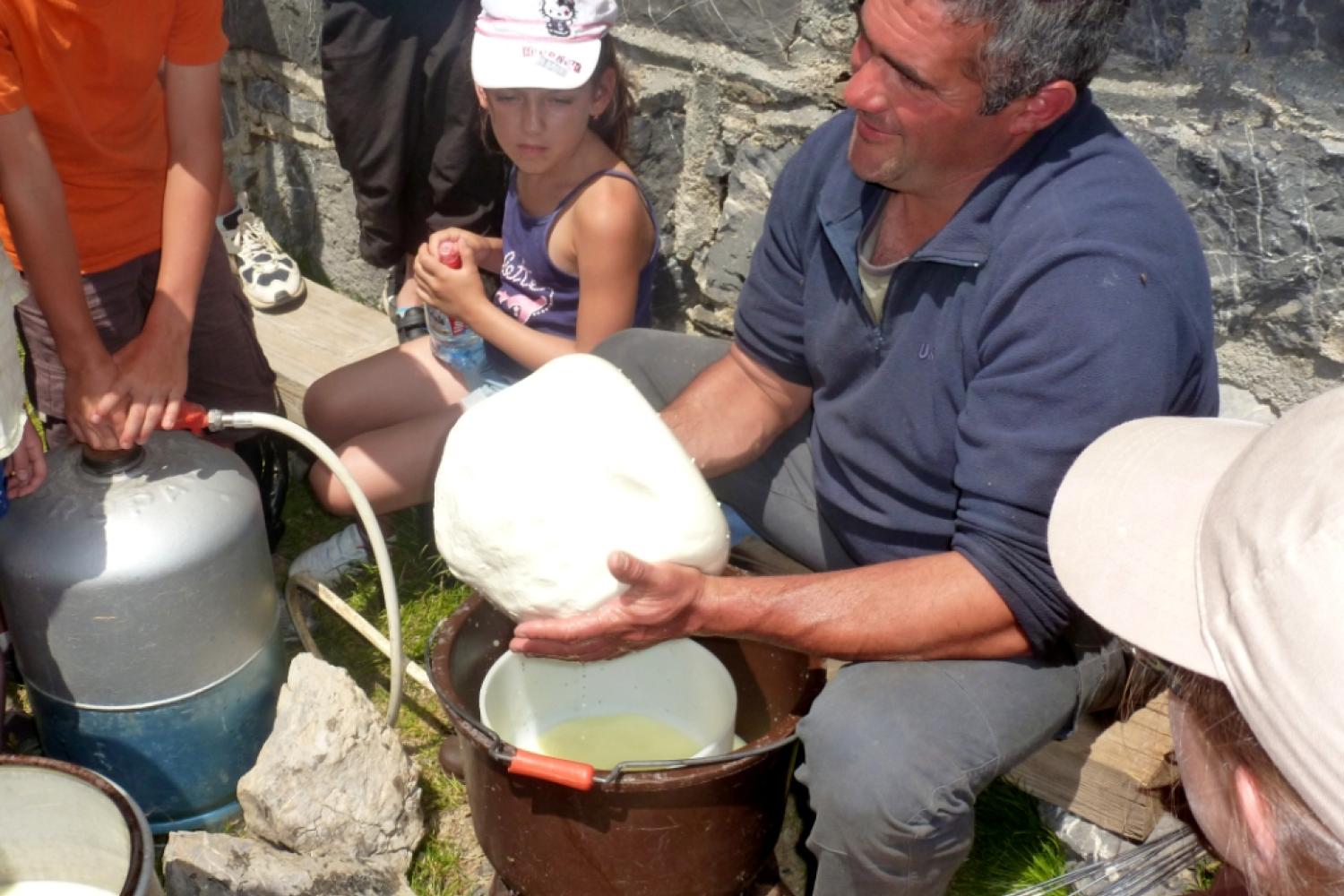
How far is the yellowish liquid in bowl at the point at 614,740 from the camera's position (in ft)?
7.35

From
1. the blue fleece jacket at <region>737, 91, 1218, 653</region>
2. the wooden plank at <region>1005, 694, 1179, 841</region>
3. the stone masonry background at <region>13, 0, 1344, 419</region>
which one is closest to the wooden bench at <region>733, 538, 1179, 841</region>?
the wooden plank at <region>1005, 694, 1179, 841</region>

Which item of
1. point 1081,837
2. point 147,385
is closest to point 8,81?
point 147,385

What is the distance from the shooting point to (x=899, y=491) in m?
2.05

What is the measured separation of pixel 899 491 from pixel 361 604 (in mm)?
1379

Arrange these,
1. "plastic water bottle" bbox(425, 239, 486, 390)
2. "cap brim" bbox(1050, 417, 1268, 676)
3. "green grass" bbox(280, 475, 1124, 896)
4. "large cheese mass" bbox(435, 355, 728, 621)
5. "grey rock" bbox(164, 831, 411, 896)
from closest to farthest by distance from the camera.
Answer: "cap brim" bbox(1050, 417, 1268, 676), "large cheese mass" bbox(435, 355, 728, 621), "grey rock" bbox(164, 831, 411, 896), "green grass" bbox(280, 475, 1124, 896), "plastic water bottle" bbox(425, 239, 486, 390)

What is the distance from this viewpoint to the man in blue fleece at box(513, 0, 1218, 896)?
68.5 inches

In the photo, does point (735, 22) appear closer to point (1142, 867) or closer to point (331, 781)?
point (331, 781)

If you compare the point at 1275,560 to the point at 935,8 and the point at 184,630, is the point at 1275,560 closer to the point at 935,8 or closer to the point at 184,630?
the point at 935,8

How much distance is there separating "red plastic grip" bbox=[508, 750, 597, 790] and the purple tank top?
113 cm

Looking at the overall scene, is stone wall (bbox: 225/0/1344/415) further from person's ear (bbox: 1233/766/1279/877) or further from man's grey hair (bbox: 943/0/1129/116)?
person's ear (bbox: 1233/766/1279/877)

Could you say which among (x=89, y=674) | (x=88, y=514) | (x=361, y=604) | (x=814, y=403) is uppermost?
(x=814, y=403)

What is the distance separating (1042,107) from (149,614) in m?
1.63

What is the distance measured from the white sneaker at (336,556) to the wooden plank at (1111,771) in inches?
58.0

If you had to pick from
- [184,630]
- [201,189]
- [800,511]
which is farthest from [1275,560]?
[201,189]
